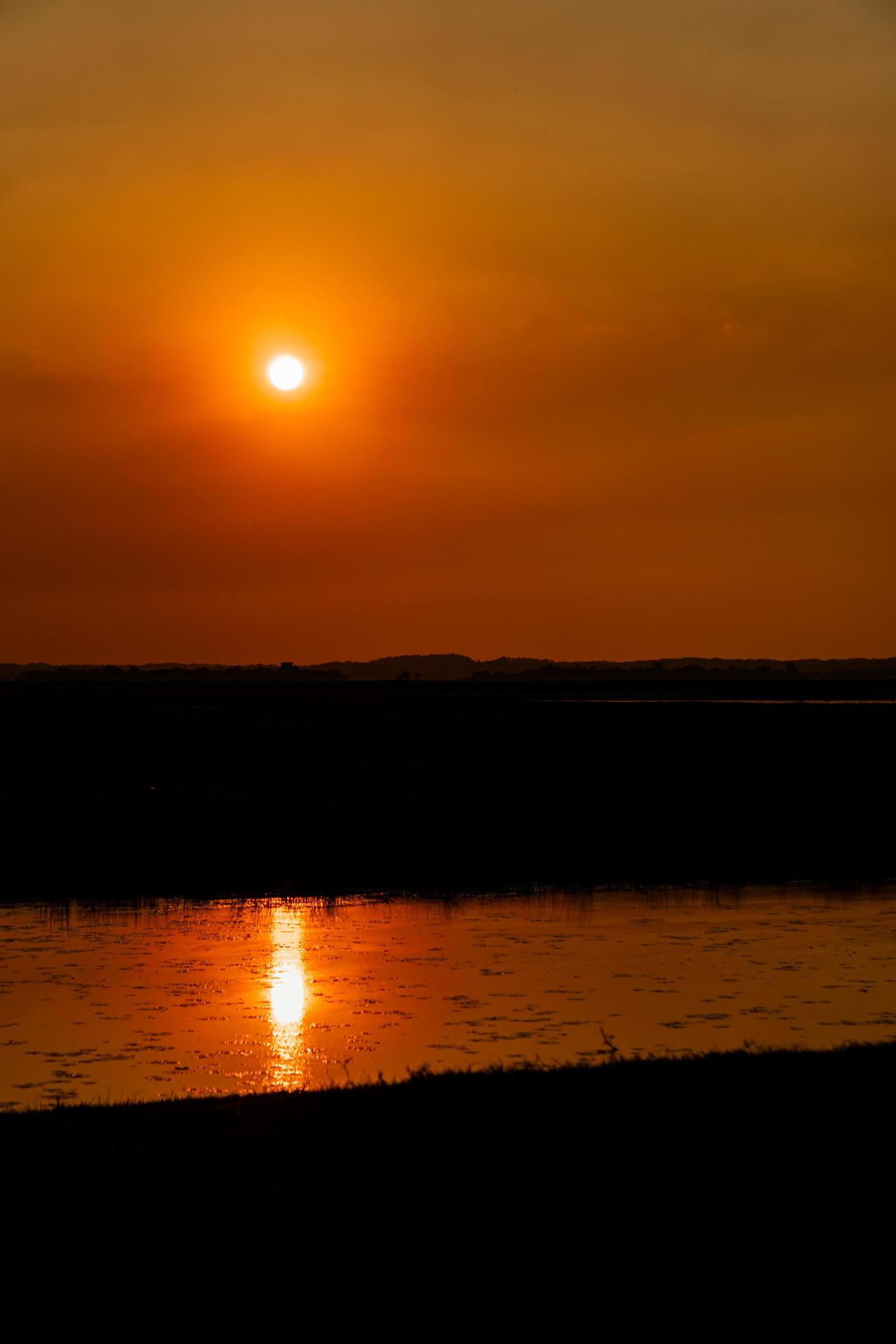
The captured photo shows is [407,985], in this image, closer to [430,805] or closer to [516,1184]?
[516,1184]

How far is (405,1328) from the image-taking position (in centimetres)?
833

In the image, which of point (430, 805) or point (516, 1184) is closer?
point (516, 1184)

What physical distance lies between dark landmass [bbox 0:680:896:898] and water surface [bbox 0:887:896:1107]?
3335mm

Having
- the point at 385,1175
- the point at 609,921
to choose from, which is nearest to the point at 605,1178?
the point at 385,1175

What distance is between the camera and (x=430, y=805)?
4328 cm

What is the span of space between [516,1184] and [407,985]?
10.7m

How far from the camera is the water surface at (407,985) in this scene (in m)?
16.7

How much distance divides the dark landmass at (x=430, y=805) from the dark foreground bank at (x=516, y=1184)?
17.3 metres

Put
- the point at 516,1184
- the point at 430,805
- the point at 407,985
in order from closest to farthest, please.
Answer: the point at 516,1184 < the point at 407,985 < the point at 430,805

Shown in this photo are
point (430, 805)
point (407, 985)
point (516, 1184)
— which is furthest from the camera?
point (430, 805)

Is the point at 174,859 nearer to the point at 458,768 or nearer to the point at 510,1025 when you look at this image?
the point at 510,1025

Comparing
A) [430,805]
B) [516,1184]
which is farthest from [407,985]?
[430,805]

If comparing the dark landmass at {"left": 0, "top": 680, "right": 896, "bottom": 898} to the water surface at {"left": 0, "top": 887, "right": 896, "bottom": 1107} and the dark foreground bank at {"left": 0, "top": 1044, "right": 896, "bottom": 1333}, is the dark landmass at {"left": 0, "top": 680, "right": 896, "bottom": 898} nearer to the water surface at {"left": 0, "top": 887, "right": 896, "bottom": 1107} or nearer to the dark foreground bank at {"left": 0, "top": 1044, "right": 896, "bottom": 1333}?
the water surface at {"left": 0, "top": 887, "right": 896, "bottom": 1107}

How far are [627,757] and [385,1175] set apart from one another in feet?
165
